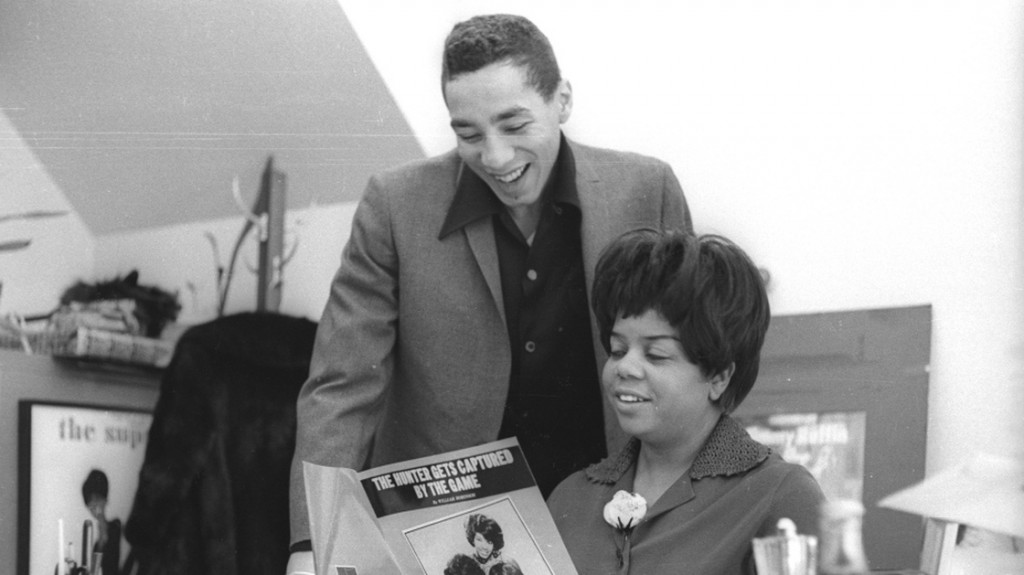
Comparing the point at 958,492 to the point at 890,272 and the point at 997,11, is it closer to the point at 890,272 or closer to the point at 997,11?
the point at 890,272

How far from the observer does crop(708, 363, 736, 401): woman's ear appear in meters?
1.54

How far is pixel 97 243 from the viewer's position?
2.92m

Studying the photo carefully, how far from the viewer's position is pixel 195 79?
2.52m

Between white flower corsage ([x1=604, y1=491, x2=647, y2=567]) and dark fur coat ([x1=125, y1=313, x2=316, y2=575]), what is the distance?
1.27 meters

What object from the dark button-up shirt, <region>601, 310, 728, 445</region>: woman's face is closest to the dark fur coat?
the dark button-up shirt

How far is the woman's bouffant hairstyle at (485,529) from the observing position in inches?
56.6

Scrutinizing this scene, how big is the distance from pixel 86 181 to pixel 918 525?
1837 millimetres

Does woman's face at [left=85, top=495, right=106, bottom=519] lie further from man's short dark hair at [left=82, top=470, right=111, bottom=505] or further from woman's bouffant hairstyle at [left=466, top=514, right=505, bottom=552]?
woman's bouffant hairstyle at [left=466, top=514, right=505, bottom=552]

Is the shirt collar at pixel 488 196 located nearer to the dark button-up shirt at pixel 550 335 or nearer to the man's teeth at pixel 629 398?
the dark button-up shirt at pixel 550 335

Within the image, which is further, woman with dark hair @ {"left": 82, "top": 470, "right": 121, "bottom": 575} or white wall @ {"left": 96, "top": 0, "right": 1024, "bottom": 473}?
woman with dark hair @ {"left": 82, "top": 470, "right": 121, "bottom": 575}

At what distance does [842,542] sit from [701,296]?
0.65 meters

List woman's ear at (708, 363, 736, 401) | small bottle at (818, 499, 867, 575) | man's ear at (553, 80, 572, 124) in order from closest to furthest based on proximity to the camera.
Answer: small bottle at (818, 499, 867, 575) → woman's ear at (708, 363, 736, 401) → man's ear at (553, 80, 572, 124)

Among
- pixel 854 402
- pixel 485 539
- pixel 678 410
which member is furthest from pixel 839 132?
pixel 485 539

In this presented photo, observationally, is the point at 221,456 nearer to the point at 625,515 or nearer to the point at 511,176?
the point at 511,176
